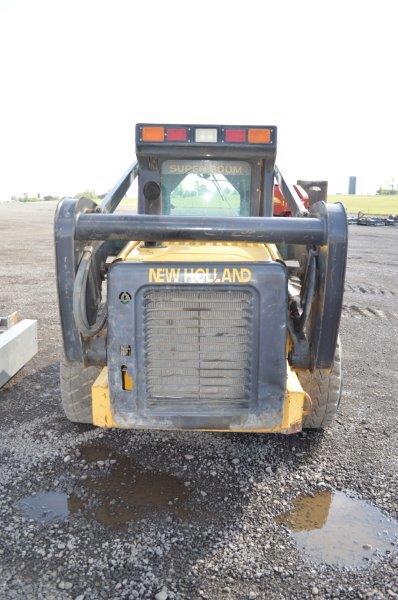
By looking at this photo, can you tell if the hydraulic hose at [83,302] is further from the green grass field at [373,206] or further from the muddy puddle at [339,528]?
the green grass field at [373,206]

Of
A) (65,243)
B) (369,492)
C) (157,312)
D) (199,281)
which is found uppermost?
(65,243)

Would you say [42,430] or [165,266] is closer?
[165,266]

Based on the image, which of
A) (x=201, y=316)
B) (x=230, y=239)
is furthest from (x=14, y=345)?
(x=230, y=239)

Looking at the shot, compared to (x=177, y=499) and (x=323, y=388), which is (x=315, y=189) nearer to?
(x=323, y=388)

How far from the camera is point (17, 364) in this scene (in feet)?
17.5

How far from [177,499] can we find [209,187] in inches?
104

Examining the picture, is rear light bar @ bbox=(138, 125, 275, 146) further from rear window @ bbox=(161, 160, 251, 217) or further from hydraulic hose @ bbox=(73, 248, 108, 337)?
hydraulic hose @ bbox=(73, 248, 108, 337)

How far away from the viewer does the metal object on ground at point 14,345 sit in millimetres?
4988

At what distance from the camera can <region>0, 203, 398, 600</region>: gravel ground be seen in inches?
105

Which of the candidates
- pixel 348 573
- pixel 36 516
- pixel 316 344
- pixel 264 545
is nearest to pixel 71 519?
→ pixel 36 516

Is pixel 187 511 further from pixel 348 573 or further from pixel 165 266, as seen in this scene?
pixel 165 266

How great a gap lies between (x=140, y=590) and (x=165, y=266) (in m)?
1.78

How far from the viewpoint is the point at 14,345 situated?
5.23 metres

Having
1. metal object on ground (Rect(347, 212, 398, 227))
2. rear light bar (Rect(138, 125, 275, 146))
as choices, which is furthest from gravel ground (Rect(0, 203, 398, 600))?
metal object on ground (Rect(347, 212, 398, 227))
